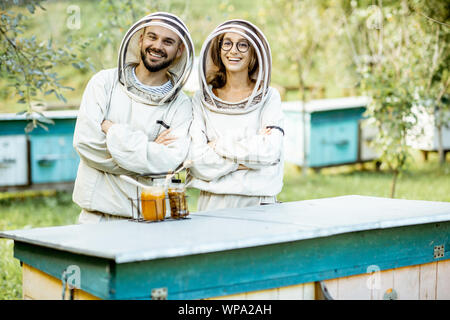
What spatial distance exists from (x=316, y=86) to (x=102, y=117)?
386 inches

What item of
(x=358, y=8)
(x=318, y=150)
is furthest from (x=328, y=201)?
(x=358, y=8)

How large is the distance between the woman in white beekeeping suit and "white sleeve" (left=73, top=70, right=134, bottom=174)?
0.47m

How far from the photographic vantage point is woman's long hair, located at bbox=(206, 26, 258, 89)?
12.4 feet

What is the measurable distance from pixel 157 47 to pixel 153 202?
3.30 feet

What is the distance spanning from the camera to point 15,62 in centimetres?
459

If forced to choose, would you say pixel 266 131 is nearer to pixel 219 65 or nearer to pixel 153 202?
pixel 219 65

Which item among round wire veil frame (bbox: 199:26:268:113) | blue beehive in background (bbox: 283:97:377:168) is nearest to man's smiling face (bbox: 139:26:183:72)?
round wire veil frame (bbox: 199:26:268:113)

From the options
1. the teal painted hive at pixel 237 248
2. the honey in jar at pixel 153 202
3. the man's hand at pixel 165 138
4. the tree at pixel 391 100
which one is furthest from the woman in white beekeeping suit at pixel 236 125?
the tree at pixel 391 100

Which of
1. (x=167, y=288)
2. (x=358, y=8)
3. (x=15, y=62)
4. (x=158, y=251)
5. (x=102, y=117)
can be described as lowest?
(x=167, y=288)

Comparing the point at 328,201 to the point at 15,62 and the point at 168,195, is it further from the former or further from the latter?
the point at 15,62

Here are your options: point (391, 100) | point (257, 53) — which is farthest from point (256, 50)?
point (391, 100)

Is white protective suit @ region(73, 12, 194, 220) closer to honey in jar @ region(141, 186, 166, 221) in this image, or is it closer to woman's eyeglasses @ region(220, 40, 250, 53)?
woman's eyeglasses @ region(220, 40, 250, 53)

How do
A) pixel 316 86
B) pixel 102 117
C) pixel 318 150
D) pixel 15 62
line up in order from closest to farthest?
pixel 102 117
pixel 15 62
pixel 318 150
pixel 316 86

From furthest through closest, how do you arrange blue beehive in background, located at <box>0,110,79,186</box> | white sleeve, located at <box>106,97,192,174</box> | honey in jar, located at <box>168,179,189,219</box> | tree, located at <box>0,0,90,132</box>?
blue beehive in background, located at <box>0,110,79,186</box>, tree, located at <box>0,0,90,132</box>, white sleeve, located at <box>106,97,192,174</box>, honey in jar, located at <box>168,179,189,219</box>
